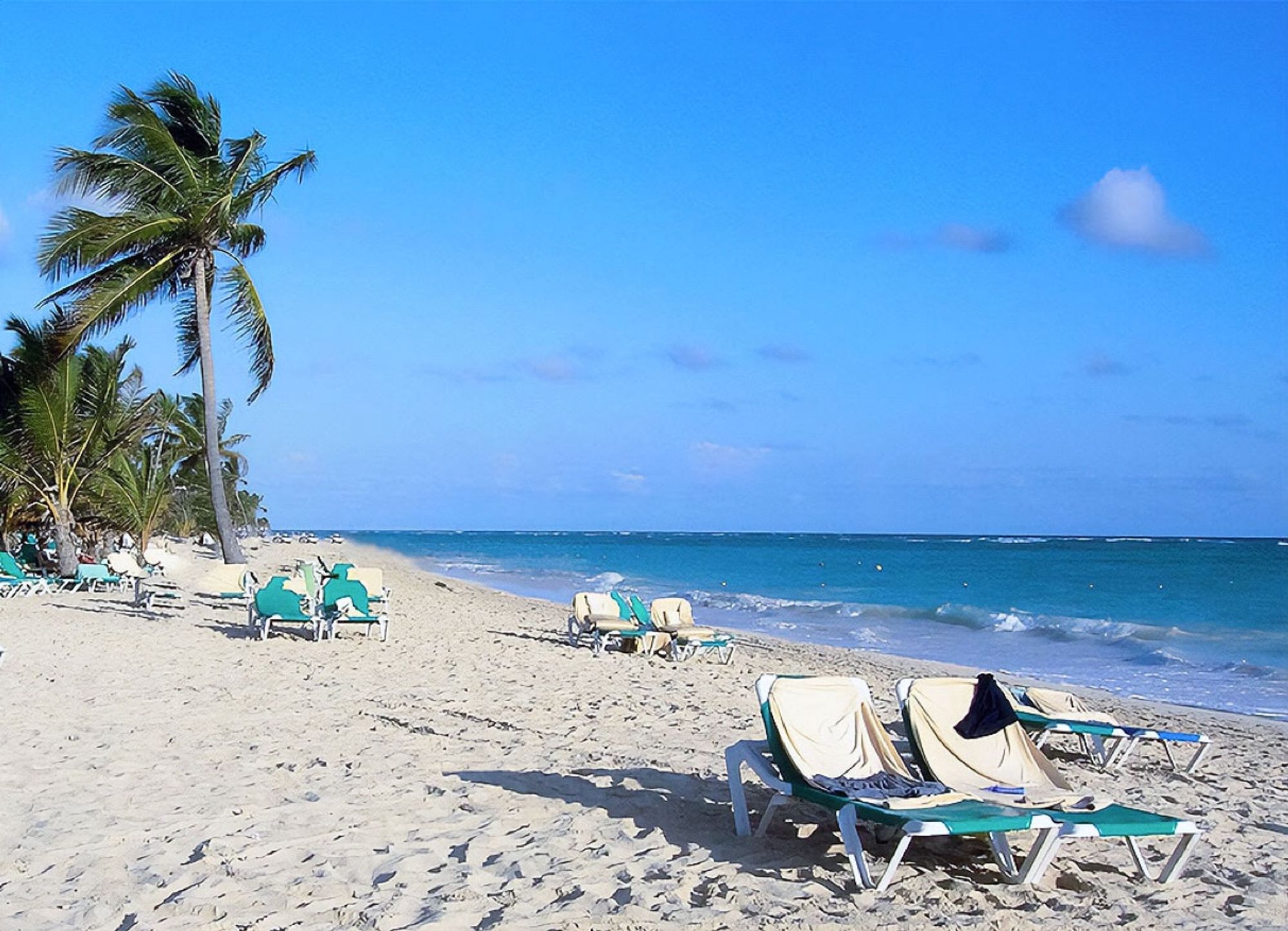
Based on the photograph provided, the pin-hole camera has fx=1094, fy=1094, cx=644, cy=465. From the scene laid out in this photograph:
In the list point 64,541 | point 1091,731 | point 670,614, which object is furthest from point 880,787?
point 64,541

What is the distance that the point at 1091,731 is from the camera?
7195 mm

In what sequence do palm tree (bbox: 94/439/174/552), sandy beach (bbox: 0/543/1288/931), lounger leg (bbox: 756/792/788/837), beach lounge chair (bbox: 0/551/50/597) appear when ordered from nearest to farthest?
sandy beach (bbox: 0/543/1288/931) < lounger leg (bbox: 756/792/788/837) < beach lounge chair (bbox: 0/551/50/597) < palm tree (bbox: 94/439/174/552)

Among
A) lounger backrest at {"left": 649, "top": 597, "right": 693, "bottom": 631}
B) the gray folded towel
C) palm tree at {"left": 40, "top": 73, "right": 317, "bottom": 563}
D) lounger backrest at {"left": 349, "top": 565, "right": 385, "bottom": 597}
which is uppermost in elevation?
palm tree at {"left": 40, "top": 73, "right": 317, "bottom": 563}

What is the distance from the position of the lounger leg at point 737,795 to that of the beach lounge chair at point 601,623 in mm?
7455

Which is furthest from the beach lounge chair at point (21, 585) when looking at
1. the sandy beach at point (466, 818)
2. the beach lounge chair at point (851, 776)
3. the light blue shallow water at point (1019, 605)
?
the beach lounge chair at point (851, 776)

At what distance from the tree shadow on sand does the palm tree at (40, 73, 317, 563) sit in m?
12.0

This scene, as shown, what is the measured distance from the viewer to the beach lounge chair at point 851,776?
165 inches

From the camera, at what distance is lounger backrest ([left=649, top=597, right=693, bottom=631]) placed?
13.1 metres

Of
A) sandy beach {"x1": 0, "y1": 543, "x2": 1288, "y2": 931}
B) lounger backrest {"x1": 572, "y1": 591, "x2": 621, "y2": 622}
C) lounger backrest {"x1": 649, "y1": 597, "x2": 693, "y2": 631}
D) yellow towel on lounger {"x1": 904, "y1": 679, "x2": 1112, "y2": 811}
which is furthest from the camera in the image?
lounger backrest {"x1": 572, "y1": 591, "x2": 621, "y2": 622}

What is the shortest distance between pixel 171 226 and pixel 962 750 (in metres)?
15.2

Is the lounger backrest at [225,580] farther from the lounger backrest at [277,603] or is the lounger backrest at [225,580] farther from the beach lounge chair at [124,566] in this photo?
the lounger backrest at [277,603]

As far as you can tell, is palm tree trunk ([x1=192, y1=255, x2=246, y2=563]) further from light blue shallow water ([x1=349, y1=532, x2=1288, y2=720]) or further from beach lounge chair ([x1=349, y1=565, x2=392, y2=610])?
light blue shallow water ([x1=349, y1=532, x2=1288, y2=720])

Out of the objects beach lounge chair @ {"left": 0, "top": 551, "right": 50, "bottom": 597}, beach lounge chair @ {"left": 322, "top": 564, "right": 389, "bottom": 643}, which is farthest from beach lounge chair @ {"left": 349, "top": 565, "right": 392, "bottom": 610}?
beach lounge chair @ {"left": 0, "top": 551, "right": 50, "bottom": 597}

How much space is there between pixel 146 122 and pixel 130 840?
49.5ft
